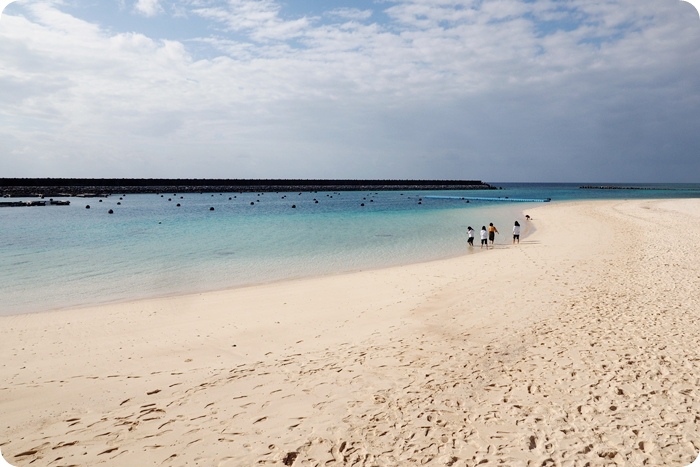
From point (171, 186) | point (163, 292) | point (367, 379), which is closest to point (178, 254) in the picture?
point (163, 292)

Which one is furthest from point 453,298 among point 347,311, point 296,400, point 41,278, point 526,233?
point 526,233

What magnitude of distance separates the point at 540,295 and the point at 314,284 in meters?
6.67

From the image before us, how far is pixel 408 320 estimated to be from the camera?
30.6ft

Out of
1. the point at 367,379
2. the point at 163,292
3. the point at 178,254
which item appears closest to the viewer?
the point at 367,379

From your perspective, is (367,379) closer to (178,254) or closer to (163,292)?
(163,292)

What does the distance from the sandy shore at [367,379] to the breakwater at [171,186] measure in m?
72.5

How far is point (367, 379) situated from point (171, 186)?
103726mm

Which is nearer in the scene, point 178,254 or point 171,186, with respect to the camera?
point 178,254

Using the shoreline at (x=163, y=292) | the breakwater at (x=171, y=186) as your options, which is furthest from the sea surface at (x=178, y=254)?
the breakwater at (x=171, y=186)

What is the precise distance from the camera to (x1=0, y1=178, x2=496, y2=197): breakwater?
79000 mm

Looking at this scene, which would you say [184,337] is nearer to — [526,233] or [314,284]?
[314,284]

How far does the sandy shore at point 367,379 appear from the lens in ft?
15.5

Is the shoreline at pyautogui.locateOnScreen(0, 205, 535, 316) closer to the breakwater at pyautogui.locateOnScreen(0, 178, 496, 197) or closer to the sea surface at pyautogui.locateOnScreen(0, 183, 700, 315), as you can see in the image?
the sea surface at pyautogui.locateOnScreen(0, 183, 700, 315)

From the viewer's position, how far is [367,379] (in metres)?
6.36
